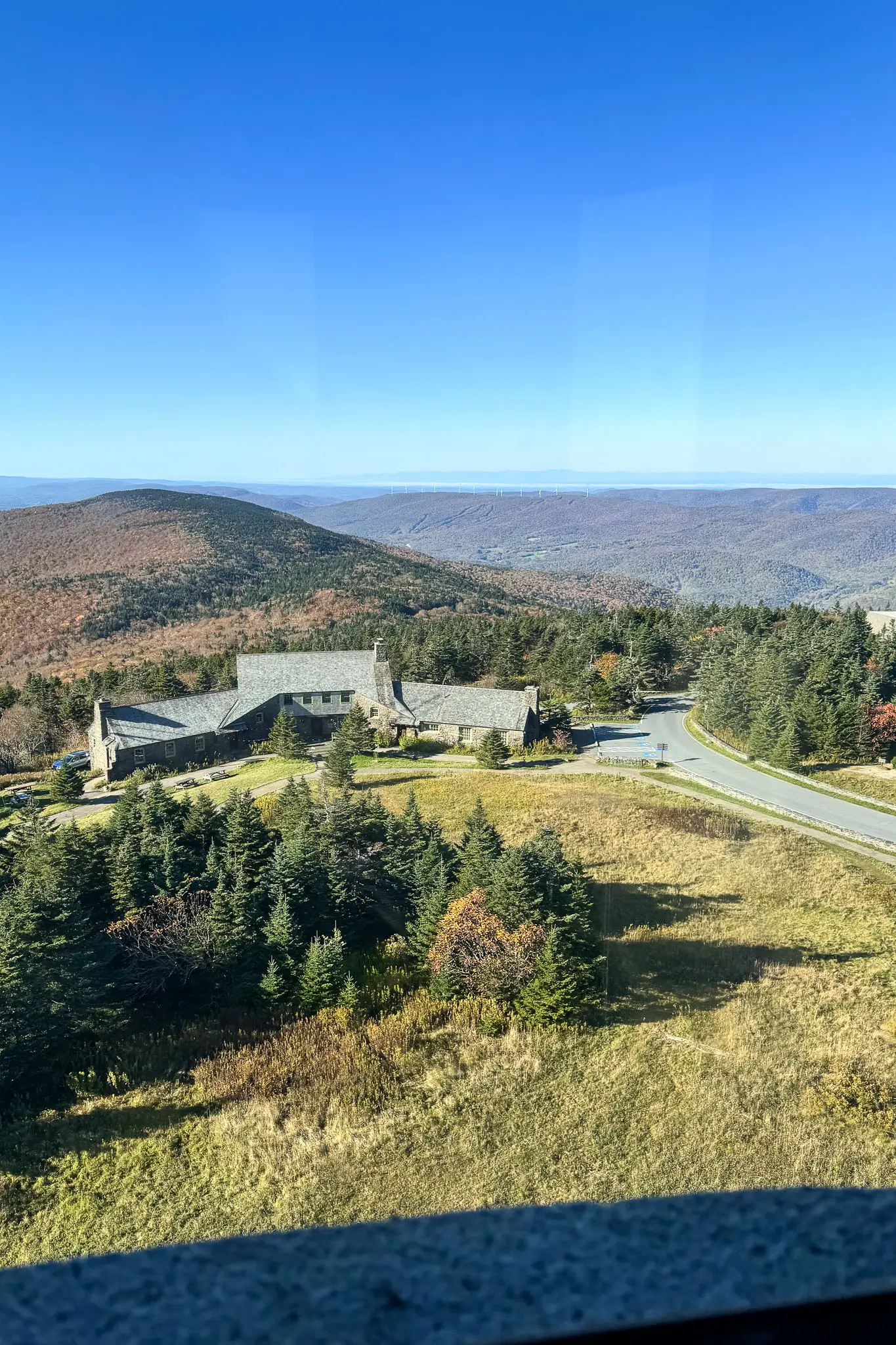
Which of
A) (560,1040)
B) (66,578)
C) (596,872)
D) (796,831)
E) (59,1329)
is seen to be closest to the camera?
(59,1329)

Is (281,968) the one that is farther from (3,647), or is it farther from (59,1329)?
(3,647)

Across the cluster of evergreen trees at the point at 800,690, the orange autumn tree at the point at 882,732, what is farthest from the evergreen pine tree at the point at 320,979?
the orange autumn tree at the point at 882,732

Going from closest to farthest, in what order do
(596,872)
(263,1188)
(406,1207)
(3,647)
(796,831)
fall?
(406,1207), (263,1188), (596,872), (796,831), (3,647)

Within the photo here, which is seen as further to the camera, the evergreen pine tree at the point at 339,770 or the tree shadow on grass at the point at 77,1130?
the evergreen pine tree at the point at 339,770

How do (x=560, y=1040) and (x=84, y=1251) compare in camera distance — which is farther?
(x=560, y=1040)

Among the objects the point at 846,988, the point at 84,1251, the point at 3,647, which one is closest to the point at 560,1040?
the point at 846,988

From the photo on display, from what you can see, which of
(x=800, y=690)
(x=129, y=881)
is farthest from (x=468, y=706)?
(x=129, y=881)

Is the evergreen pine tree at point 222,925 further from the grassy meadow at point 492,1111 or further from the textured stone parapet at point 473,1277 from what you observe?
the textured stone parapet at point 473,1277
